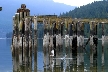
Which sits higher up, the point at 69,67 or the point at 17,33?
the point at 17,33

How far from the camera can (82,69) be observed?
34281mm

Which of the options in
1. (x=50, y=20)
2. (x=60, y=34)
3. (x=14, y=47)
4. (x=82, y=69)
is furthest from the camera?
Result: (x=60, y=34)

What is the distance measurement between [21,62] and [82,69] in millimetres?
6778

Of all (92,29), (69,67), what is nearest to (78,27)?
(92,29)

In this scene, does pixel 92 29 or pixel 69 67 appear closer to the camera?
pixel 69 67

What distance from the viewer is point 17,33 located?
121 ft

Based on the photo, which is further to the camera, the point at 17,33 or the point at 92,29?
the point at 92,29

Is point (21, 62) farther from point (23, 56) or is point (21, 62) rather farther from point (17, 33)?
point (17, 33)

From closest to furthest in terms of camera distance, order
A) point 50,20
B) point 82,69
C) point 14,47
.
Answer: point 82,69 < point 14,47 < point 50,20

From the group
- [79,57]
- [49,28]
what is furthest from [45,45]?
[79,57]

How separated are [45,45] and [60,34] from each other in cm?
532

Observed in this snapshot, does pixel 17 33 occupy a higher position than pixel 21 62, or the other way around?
pixel 17 33

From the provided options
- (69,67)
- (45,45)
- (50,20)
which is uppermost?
(50,20)

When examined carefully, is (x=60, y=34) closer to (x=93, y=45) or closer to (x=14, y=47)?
(x=93, y=45)
